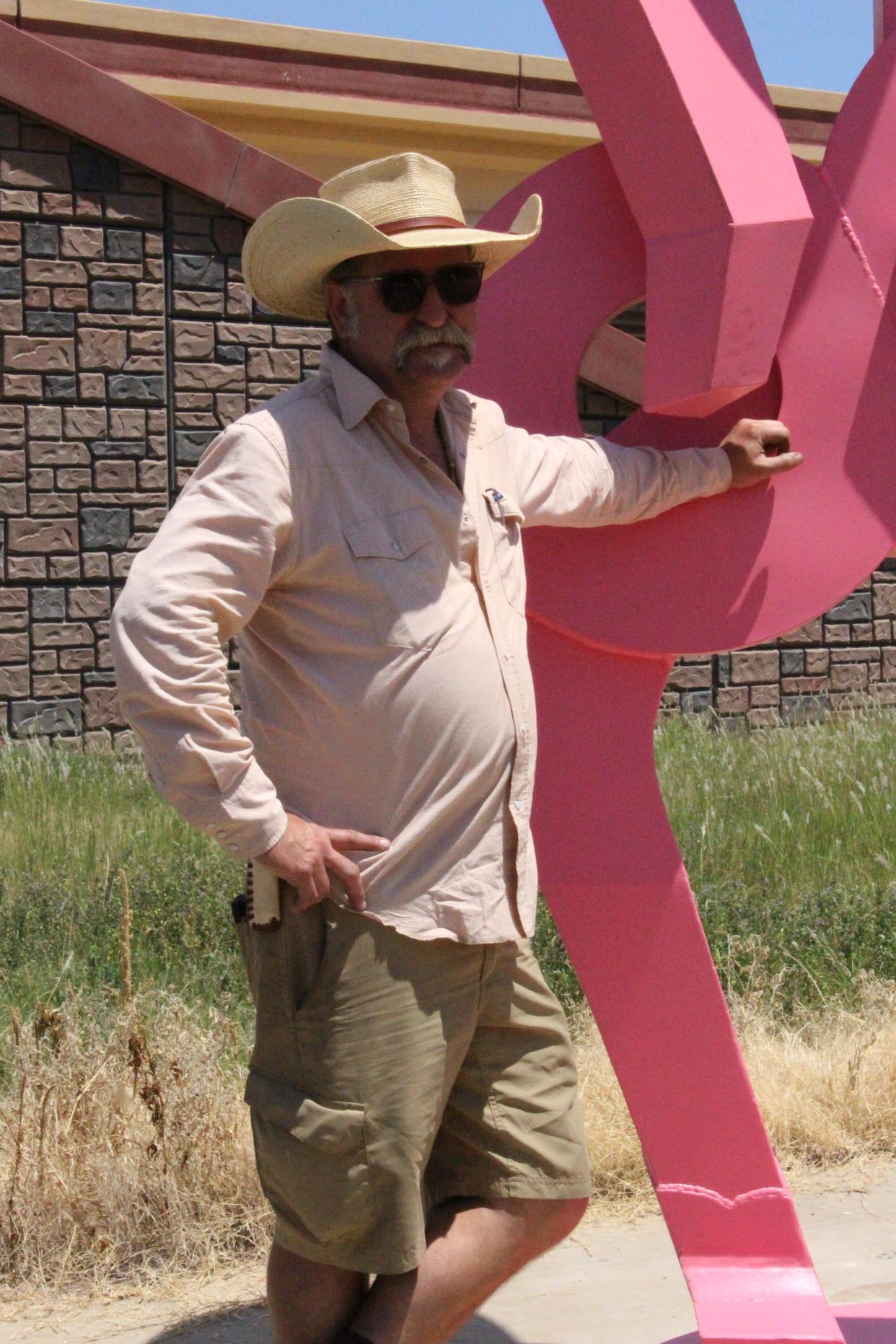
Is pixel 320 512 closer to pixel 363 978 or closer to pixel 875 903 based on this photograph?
pixel 363 978

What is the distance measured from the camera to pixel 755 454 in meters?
2.92

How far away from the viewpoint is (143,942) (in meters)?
5.15

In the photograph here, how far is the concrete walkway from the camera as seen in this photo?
333 cm

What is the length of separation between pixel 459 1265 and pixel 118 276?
683 centimetres

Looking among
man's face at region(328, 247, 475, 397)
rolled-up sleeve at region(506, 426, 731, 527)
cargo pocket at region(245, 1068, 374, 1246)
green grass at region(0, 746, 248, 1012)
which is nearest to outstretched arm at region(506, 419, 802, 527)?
rolled-up sleeve at region(506, 426, 731, 527)

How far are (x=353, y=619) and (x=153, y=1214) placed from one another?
1.86m

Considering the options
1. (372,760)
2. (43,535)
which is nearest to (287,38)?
(43,535)

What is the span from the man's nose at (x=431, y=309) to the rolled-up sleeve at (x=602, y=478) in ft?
1.08

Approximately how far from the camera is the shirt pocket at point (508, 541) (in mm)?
2650

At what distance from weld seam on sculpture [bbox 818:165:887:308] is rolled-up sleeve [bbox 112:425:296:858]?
1.25m

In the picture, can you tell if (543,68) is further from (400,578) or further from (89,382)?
(400,578)

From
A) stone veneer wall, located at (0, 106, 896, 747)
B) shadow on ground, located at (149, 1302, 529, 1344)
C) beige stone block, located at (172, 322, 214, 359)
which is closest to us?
shadow on ground, located at (149, 1302, 529, 1344)

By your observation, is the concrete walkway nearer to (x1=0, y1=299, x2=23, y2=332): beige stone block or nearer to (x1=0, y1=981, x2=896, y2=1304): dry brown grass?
(x1=0, y1=981, x2=896, y2=1304): dry brown grass

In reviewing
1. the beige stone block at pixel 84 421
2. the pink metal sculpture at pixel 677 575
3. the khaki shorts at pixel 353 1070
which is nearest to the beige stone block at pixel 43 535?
the beige stone block at pixel 84 421
